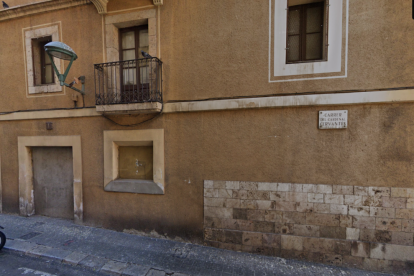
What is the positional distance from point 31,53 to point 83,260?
634 centimetres

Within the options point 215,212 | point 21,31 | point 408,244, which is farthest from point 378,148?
point 21,31

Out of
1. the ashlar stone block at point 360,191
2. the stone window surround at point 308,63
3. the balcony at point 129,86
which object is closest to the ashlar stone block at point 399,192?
the ashlar stone block at point 360,191

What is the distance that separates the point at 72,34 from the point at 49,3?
1155mm

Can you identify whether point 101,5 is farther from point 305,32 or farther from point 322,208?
point 322,208

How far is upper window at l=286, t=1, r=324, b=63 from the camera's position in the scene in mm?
4055

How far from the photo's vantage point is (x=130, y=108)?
4.51 m

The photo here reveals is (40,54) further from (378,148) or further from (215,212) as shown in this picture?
(378,148)

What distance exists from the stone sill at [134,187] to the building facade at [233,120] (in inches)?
1.2

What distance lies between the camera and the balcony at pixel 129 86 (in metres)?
4.52

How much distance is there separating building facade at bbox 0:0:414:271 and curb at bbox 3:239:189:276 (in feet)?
3.67

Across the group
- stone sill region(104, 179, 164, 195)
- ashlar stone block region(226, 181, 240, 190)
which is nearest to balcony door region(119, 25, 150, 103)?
stone sill region(104, 179, 164, 195)

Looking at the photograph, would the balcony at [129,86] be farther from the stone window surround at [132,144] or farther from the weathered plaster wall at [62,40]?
the stone window surround at [132,144]

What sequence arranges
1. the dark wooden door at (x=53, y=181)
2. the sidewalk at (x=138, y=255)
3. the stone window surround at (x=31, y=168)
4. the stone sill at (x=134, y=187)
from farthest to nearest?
the dark wooden door at (x=53, y=181)
the stone window surround at (x=31, y=168)
the stone sill at (x=134, y=187)
the sidewalk at (x=138, y=255)

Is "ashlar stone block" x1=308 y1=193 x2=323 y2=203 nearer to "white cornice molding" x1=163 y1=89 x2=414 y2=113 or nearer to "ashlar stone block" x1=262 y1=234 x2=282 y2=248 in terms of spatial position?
"ashlar stone block" x1=262 y1=234 x2=282 y2=248
